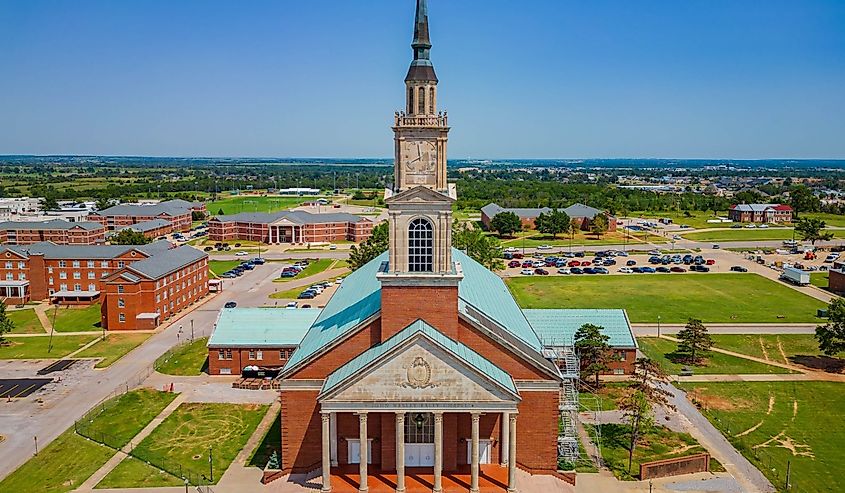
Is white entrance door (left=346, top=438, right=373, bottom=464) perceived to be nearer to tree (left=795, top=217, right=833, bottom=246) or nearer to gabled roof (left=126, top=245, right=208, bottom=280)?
gabled roof (left=126, top=245, right=208, bottom=280)

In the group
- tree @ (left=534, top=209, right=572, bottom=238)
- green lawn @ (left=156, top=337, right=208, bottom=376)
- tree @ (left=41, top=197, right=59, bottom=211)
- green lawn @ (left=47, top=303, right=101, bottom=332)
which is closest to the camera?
green lawn @ (left=156, top=337, right=208, bottom=376)

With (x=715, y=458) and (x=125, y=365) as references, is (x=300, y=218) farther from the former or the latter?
(x=715, y=458)

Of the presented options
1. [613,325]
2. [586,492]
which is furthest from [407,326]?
[613,325]

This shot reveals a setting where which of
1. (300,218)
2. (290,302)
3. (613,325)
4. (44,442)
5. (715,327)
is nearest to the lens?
(44,442)

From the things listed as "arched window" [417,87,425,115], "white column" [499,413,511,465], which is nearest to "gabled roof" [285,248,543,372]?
"white column" [499,413,511,465]

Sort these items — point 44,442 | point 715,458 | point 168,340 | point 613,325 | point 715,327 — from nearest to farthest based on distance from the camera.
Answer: point 715,458
point 44,442
point 613,325
point 168,340
point 715,327

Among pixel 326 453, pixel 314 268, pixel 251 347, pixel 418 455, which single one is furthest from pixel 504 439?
pixel 314 268
